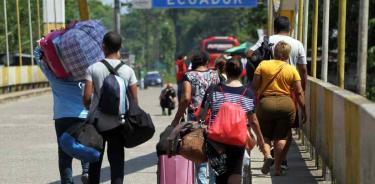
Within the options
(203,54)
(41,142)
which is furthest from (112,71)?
(41,142)

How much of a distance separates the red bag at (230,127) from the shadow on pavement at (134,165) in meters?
3.94

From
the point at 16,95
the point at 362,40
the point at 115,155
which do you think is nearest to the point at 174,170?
the point at 115,155

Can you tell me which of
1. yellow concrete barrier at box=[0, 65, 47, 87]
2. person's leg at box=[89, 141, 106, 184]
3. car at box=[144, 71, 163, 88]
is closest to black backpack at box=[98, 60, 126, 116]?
person's leg at box=[89, 141, 106, 184]

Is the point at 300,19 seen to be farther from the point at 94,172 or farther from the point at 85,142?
the point at 85,142

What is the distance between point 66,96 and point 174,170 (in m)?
1.40

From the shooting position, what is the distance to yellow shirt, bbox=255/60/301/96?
37.2 feet

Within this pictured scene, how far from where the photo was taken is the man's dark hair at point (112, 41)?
8.69 meters

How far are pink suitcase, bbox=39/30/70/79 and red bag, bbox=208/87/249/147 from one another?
1817mm

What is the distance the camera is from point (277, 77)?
11.3 metres

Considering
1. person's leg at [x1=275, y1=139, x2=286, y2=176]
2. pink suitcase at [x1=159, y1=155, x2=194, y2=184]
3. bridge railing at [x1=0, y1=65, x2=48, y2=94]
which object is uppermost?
pink suitcase at [x1=159, y1=155, x2=194, y2=184]

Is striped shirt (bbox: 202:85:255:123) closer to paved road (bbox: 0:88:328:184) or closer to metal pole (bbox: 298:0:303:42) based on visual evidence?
paved road (bbox: 0:88:328:184)

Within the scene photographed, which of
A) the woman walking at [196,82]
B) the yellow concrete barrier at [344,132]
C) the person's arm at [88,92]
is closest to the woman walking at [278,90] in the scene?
the yellow concrete barrier at [344,132]

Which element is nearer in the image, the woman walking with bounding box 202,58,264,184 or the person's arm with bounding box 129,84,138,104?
the woman walking with bounding box 202,58,264,184

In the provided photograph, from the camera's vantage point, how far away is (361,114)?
311 inches
